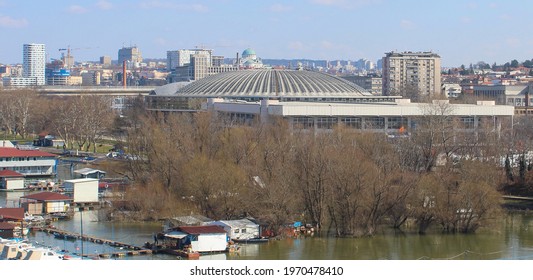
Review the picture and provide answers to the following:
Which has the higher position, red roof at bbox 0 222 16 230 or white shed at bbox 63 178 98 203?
white shed at bbox 63 178 98 203

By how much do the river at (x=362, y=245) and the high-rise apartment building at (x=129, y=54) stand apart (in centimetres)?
11226

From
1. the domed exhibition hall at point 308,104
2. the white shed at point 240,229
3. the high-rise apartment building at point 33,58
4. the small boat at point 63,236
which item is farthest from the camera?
the high-rise apartment building at point 33,58

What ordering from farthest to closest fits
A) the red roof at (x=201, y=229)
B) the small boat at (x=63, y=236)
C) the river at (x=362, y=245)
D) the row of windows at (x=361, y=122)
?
the row of windows at (x=361, y=122) → the small boat at (x=63, y=236) → the red roof at (x=201, y=229) → the river at (x=362, y=245)

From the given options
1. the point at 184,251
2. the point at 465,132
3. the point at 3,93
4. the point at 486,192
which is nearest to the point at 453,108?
the point at 465,132

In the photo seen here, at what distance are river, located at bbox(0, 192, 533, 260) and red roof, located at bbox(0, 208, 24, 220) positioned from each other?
0.55 meters

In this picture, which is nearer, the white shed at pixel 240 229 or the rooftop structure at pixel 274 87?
the white shed at pixel 240 229

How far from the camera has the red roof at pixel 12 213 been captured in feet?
51.5

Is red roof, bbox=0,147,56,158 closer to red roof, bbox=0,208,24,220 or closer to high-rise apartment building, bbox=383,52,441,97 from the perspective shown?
red roof, bbox=0,208,24,220

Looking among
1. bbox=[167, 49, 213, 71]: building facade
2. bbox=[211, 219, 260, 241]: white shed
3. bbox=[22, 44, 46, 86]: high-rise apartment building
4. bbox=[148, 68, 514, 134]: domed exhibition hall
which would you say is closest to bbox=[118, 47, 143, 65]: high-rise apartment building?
bbox=[167, 49, 213, 71]: building facade

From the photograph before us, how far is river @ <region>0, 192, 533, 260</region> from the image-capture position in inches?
522

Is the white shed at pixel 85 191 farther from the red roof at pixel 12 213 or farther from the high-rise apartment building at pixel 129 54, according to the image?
the high-rise apartment building at pixel 129 54

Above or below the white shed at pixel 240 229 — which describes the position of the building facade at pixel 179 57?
above

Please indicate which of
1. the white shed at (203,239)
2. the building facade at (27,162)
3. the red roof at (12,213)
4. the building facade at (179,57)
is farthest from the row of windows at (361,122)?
the building facade at (179,57)

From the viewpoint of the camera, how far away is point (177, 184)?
55.9 feet
